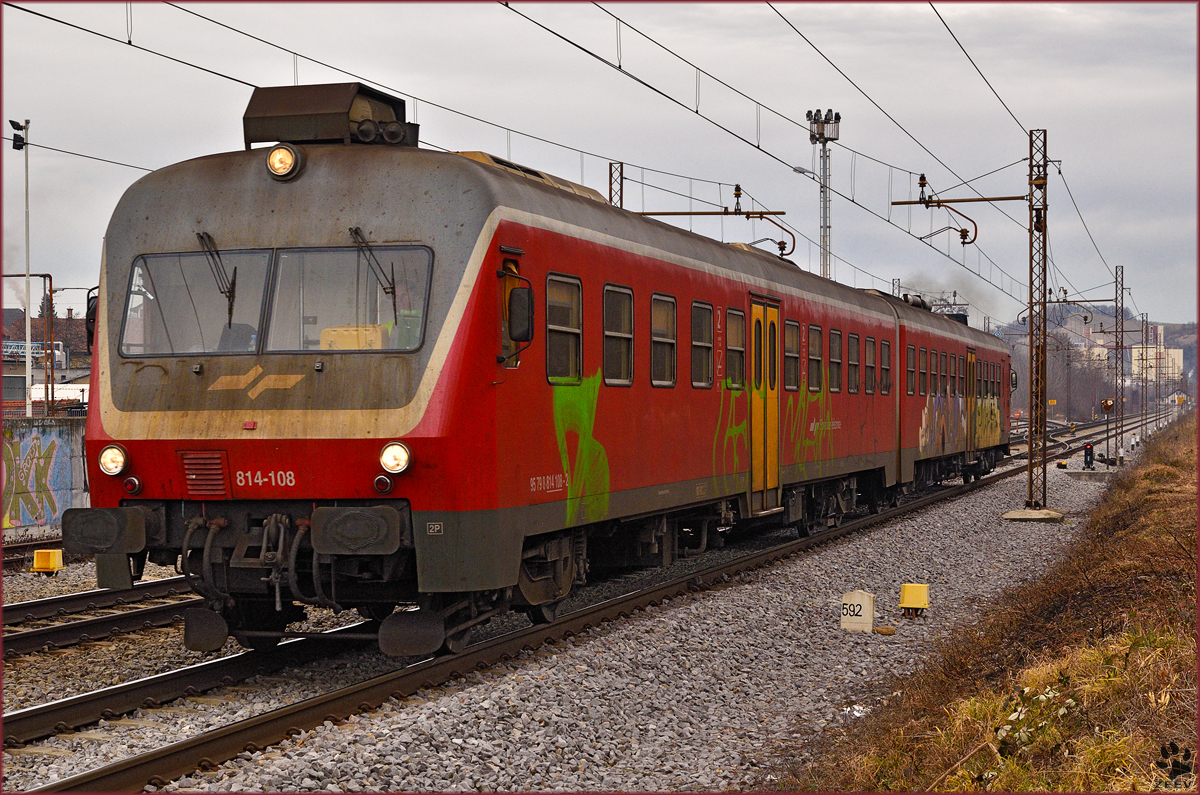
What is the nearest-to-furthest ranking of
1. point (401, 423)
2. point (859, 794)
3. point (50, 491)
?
point (859, 794)
point (401, 423)
point (50, 491)

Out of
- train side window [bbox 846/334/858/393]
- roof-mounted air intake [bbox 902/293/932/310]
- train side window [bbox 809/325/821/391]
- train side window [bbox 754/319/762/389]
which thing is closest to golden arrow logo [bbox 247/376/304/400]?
train side window [bbox 754/319/762/389]

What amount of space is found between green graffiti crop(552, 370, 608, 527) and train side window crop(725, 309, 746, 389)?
3.42m

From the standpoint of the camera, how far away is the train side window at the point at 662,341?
11609mm

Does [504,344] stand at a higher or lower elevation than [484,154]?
lower

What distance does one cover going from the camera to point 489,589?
8633 millimetres

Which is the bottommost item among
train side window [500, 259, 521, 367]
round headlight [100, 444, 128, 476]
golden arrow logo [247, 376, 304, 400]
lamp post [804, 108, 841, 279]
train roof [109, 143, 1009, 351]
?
round headlight [100, 444, 128, 476]

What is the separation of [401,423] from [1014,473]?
28908 millimetres

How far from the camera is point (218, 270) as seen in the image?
8.75 meters

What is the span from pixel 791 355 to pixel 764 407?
1353 millimetres

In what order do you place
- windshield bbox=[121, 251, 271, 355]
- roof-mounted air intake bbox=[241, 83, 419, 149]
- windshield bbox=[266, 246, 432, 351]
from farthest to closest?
roof-mounted air intake bbox=[241, 83, 419, 149] → windshield bbox=[121, 251, 271, 355] → windshield bbox=[266, 246, 432, 351]

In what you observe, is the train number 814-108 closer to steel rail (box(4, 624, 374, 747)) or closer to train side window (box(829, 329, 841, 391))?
steel rail (box(4, 624, 374, 747))

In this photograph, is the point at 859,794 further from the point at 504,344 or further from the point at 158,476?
the point at 158,476

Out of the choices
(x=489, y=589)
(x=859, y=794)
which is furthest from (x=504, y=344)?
(x=859, y=794)

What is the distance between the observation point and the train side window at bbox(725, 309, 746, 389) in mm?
13625
